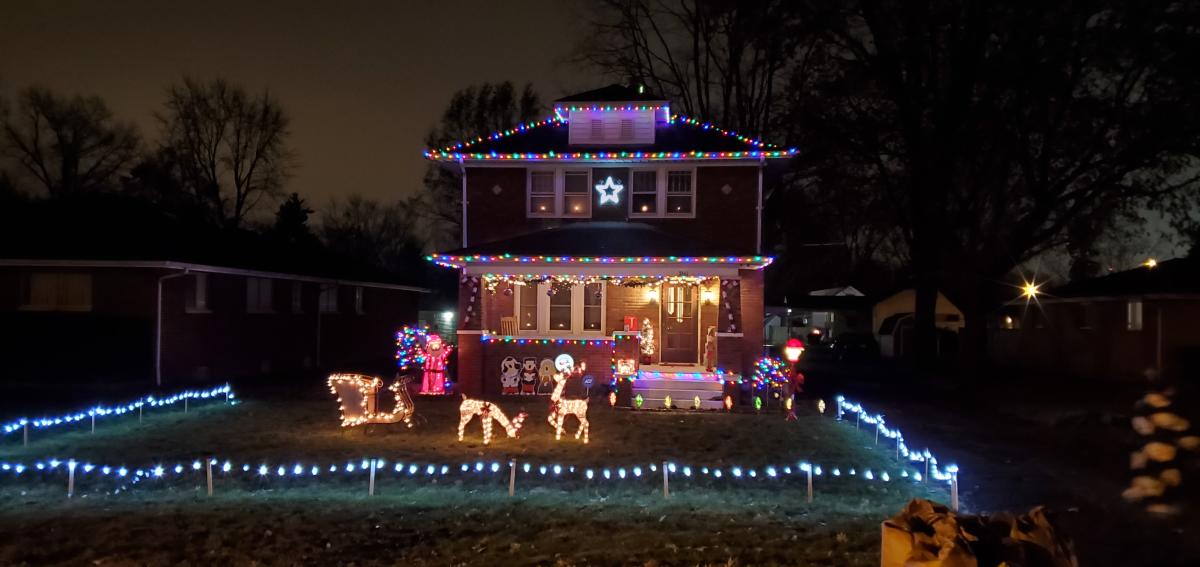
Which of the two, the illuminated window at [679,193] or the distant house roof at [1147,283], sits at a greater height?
the illuminated window at [679,193]

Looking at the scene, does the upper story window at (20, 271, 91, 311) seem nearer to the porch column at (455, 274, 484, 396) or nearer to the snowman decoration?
the porch column at (455, 274, 484, 396)

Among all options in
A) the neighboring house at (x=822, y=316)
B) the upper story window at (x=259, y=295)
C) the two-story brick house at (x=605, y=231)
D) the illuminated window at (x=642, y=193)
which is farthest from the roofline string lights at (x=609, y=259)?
the neighboring house at (x=822, y=316)

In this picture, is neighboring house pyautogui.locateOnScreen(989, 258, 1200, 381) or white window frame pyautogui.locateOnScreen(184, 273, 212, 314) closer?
white window frame pyautogui.locateOnScreen(184, 273, 212, 314)

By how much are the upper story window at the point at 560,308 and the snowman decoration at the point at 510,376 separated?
5.79ft

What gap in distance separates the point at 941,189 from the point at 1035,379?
22.2 feet

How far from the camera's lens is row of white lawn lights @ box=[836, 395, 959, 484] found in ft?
33.9

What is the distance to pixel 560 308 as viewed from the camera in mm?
21047

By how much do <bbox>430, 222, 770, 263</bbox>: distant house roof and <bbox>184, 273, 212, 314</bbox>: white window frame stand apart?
770 centimetres

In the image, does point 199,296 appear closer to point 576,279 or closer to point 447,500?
point 576,279

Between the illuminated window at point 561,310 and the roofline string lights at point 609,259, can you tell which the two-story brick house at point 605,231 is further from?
the roofline string lights at point 609,259

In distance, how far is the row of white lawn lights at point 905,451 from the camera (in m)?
10.3

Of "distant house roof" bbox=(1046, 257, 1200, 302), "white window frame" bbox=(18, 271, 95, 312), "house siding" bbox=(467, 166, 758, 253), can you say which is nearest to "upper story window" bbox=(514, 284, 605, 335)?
"house siding" bbox=(467, 166, 758, 253)

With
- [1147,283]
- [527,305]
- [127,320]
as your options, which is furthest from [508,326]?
[1147,283]

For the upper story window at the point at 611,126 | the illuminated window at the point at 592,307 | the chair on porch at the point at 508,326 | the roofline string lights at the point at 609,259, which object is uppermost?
the upper story window at the point at 611,126
